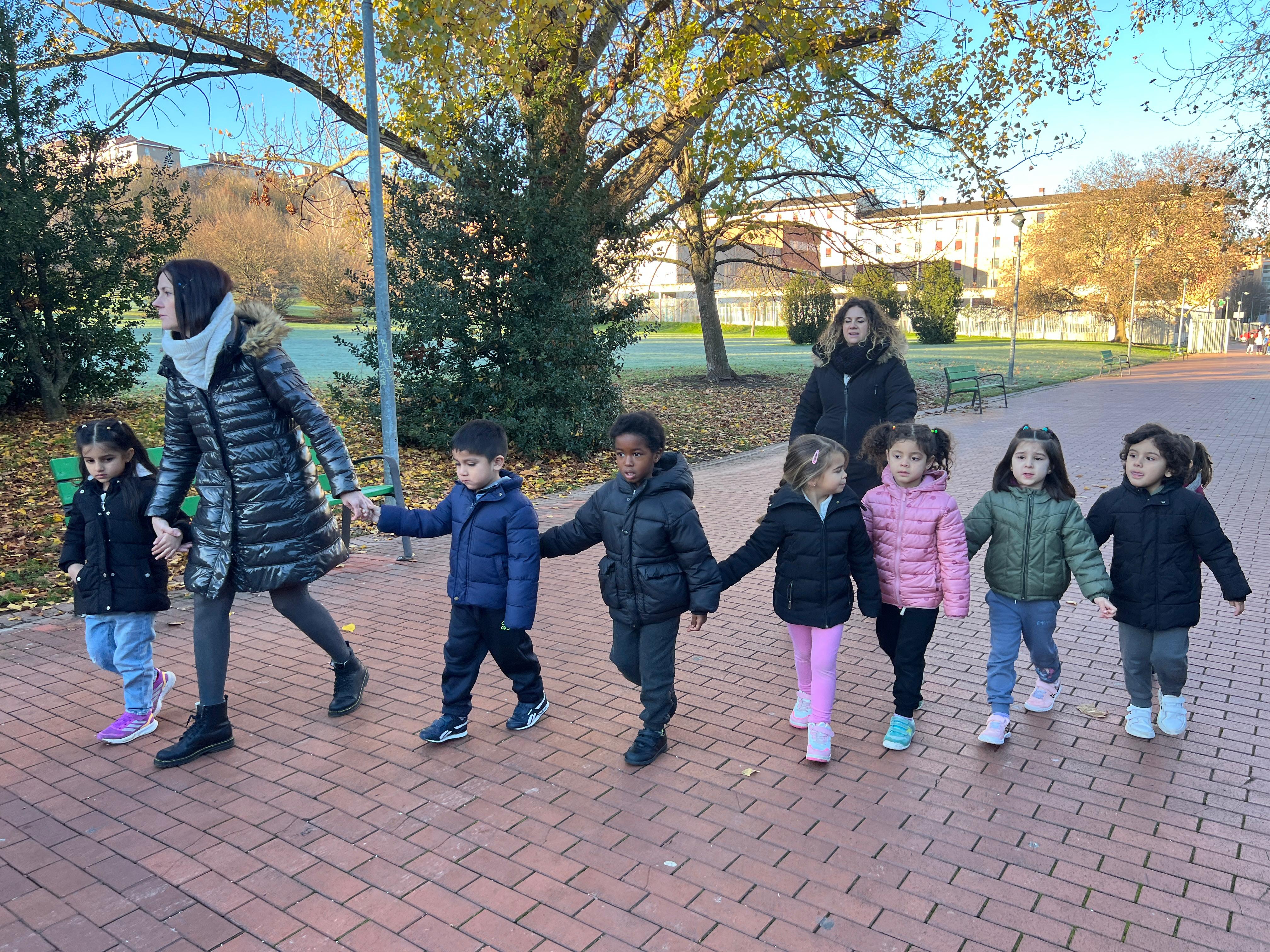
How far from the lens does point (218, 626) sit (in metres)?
3.68

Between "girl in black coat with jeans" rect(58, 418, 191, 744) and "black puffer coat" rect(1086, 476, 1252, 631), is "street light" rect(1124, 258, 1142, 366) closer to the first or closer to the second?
"black puffer coat" rect(1086, 476, 1252, 631)

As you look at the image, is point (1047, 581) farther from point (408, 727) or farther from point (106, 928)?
point (106, 928)

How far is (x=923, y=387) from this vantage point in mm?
23500

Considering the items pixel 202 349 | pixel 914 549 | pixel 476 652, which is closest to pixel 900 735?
pixel 914 549

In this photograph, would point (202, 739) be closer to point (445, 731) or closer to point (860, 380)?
point (445, 731)

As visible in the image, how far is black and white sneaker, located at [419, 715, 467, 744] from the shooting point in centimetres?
379

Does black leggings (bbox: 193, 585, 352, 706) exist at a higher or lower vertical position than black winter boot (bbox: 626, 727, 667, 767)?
higher

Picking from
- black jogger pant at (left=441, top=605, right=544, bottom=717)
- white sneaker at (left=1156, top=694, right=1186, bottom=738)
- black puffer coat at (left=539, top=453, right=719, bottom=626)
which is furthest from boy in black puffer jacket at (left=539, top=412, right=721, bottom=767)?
white sneaker at (left=1156, top=694, right=1186, bottom=738)

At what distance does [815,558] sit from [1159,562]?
1516 mm

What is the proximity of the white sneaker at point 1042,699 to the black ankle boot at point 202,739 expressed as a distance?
365 cm

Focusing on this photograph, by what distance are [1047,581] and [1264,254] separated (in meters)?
12.0

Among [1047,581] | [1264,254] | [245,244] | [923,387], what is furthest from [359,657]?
[245,244]

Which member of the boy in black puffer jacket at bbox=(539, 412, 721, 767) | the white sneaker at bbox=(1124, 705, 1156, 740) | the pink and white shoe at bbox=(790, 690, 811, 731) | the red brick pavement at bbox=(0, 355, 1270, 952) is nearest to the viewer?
the red brick pavement at bbox=(0, 355, 1270, 952)

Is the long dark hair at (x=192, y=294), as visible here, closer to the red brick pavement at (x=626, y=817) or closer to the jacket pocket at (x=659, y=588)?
the red brick pavement at (x=626, y=817)
